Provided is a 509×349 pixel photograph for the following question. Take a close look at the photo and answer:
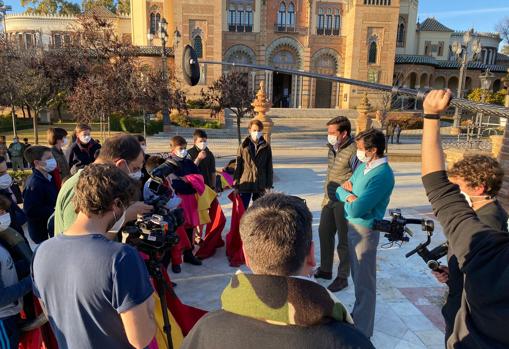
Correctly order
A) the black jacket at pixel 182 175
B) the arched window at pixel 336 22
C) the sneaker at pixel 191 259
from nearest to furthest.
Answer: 1. the black jacket at pixel 182 175
2. the sneaker at pixel 191 259
3. the arched window at pixel 336 22

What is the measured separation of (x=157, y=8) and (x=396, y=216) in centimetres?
3786

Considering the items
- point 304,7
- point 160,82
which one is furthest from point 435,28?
point 160,82

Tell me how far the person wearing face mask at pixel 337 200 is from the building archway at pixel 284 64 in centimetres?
3196

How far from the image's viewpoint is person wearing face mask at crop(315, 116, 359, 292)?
425cm

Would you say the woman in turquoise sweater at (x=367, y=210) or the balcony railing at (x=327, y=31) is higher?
Result: the balcony railing at (x=327, y=31)

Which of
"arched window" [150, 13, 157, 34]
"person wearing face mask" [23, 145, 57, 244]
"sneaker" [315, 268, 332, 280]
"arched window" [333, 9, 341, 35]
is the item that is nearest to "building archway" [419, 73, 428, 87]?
"arched window" [333, 9, 341, 35]

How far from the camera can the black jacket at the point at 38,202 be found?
3.80 meters

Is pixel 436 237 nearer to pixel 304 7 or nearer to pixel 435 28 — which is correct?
pixel 304 7

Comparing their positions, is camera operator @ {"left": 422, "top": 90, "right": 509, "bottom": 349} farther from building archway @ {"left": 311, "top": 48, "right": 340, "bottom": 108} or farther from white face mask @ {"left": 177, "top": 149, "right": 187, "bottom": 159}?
building archway @ {"left": 311, "top": 48, "right": 340, "bottom": 108}

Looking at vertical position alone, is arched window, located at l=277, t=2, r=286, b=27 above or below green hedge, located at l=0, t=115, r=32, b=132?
above

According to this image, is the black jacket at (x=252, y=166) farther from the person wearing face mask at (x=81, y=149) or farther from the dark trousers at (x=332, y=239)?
the person wearing face mask at (x=81, y=149)

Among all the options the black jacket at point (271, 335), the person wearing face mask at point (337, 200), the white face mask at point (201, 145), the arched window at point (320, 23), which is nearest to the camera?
the black jacket at point (271, 335)

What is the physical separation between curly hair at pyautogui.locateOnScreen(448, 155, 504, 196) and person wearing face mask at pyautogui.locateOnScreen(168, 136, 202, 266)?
3559 millimetres

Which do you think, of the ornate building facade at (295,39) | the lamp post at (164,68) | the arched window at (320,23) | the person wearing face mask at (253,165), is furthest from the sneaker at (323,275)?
the arched window at (320,23)
